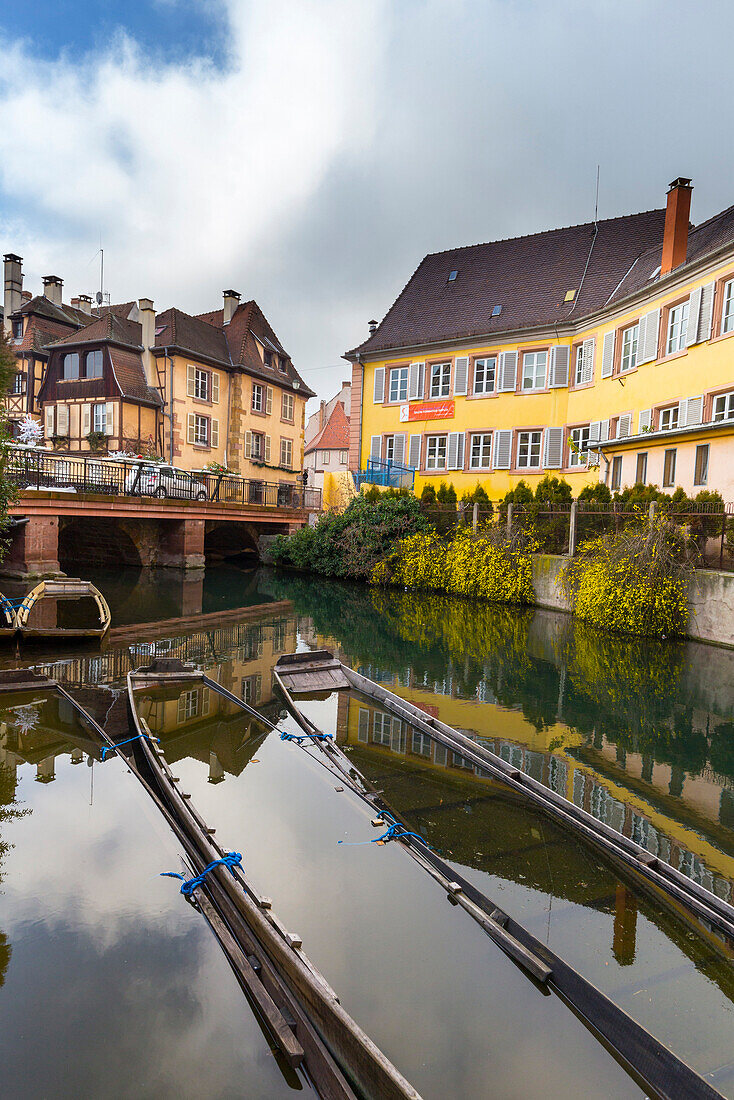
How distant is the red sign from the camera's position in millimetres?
28703

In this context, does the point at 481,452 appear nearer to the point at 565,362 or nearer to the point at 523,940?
the point at 565,362

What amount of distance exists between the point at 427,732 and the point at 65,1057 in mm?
5327

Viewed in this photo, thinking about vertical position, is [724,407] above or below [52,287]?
below

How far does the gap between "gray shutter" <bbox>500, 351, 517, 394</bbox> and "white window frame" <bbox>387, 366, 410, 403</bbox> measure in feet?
14.5

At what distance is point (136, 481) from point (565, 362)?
1696cm

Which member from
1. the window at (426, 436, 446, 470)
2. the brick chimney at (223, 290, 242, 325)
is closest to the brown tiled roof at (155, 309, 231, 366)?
the brick chimney at (223, 290, 242, 325)

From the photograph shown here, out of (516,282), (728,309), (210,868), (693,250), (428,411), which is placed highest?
(516,282)

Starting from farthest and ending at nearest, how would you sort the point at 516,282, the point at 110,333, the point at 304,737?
the point at 110,333
the point at 516,282
the point at 304,737

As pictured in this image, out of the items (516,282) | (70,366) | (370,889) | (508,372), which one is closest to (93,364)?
(70,366)

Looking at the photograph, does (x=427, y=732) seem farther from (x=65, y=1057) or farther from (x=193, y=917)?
(x=65, y=1057)

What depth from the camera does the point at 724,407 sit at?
1919 centimetres

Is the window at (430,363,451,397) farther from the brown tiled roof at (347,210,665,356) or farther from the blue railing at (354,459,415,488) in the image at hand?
the blue railing at (354,459,415,488)

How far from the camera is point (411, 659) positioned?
47.6 feet

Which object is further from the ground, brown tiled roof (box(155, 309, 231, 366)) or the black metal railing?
brown tiled roof (box(155, 309, 231, 366))
